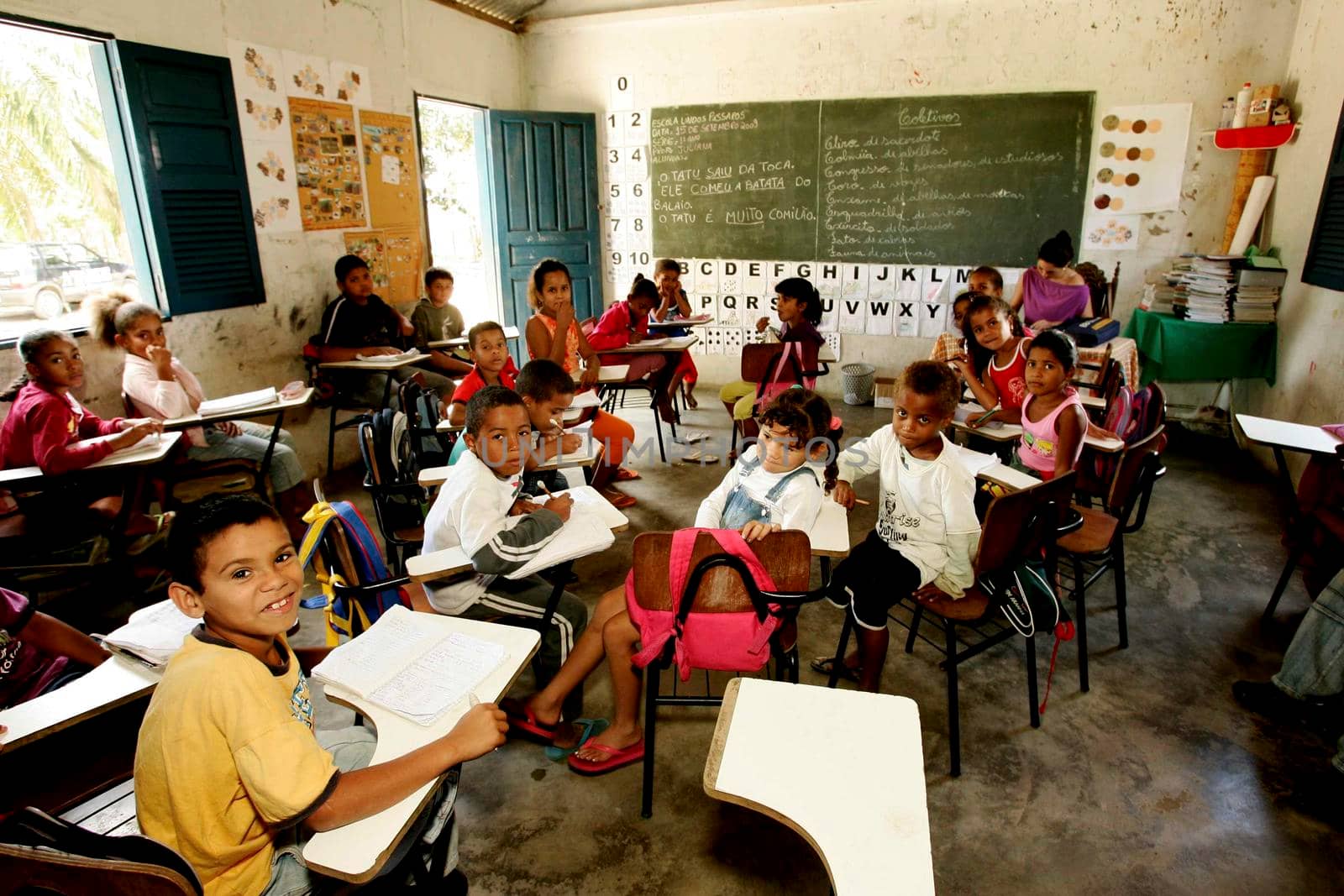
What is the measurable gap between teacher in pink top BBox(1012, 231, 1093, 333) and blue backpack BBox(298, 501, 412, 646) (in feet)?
14.3

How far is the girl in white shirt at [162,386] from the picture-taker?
127 inches

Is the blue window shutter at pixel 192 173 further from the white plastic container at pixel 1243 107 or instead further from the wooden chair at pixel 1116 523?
the white plastic container at pixel 1243 107

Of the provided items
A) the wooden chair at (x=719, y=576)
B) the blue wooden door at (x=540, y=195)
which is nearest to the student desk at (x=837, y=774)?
the wooden chair at (x=719, y=576)

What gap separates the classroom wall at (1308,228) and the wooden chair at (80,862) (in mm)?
4915

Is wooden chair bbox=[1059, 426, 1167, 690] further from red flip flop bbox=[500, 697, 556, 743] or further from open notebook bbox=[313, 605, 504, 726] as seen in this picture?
open notebook bbox=[313, 605, 504, 726]

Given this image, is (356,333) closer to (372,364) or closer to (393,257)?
(372,364)

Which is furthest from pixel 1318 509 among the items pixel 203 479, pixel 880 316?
pixel 203 479

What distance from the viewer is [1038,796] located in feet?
6.72

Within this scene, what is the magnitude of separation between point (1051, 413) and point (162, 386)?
363cm

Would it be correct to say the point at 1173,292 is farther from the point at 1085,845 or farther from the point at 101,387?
the point at 101,387

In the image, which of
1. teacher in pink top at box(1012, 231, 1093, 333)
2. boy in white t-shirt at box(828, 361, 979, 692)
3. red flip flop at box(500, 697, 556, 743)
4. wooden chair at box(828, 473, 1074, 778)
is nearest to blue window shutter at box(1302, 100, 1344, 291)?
teacher in pink top at box(1012, 231, 1093, 333)

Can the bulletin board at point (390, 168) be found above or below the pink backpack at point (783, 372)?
above

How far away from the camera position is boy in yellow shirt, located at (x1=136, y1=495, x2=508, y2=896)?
1.04 meters

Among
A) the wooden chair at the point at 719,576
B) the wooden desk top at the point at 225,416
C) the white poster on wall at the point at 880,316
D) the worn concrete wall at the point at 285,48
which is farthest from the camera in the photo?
the white poster on wall at the point at 880,316
